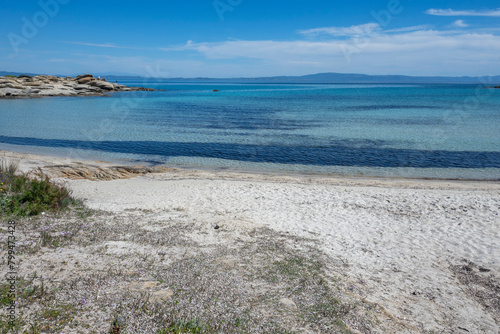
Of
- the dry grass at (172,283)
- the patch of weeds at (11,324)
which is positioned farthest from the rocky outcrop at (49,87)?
the patch of weeds at (11,324)

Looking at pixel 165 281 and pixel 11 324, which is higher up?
pixel 11 324

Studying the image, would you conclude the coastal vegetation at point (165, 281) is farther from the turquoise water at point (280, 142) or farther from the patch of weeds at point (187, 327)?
the turquoise water at point (280, 142)

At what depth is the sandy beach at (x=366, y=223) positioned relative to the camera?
6891 mm

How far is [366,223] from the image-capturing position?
11281 mm

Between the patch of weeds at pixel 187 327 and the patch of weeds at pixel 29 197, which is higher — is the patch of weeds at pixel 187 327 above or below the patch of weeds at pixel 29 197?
below

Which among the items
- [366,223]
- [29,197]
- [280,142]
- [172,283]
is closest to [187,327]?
[172,283]

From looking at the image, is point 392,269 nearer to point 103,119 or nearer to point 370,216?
point 370,216

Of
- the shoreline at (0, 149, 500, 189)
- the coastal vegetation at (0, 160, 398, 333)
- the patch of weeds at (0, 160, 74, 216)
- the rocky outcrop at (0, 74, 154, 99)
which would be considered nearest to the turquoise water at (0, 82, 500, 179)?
the shoreline at (0, 149, 500, 189)

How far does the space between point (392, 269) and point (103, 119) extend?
3897 centimetres

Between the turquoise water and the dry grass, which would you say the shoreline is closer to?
the turquoise water

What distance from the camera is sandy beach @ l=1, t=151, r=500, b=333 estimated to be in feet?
22.6

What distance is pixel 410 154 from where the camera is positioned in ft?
76.4

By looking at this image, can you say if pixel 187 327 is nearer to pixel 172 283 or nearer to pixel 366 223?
pixel 172 283

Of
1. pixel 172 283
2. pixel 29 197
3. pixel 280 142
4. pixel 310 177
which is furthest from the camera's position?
pixel 280 142
